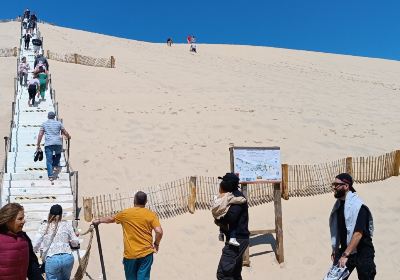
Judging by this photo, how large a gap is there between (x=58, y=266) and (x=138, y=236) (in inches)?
36.6

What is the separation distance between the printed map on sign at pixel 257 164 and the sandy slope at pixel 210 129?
1.66m

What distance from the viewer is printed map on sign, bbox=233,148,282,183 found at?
9852 millimetres

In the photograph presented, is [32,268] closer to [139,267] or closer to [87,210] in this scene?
[139,267]

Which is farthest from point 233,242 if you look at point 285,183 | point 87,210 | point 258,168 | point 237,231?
point 285,183

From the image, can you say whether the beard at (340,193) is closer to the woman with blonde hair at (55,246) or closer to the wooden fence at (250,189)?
the woman with blonde hair at (55,246)

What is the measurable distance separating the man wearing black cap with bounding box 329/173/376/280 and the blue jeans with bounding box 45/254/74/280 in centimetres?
294

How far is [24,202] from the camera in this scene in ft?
33.6

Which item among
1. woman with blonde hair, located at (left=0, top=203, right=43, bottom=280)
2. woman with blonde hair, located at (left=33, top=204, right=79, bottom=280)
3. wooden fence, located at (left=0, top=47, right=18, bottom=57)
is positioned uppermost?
wooden fence, located at (left=0, top=47, right=18, bottom=57)

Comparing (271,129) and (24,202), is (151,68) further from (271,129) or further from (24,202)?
(24,202)

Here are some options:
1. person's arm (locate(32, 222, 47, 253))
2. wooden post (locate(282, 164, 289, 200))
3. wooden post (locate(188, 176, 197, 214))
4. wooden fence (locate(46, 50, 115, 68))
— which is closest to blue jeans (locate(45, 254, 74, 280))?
person's arm (locate(32, 222, 47, 253))

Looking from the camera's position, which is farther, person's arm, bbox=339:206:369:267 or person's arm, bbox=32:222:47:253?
person's arm, bbox=32:222:47:253

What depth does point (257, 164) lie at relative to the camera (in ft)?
32.9

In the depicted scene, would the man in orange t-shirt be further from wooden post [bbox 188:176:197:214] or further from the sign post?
wooden post [bbox 188:176:197:214]

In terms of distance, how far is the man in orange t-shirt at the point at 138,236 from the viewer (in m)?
5.92
